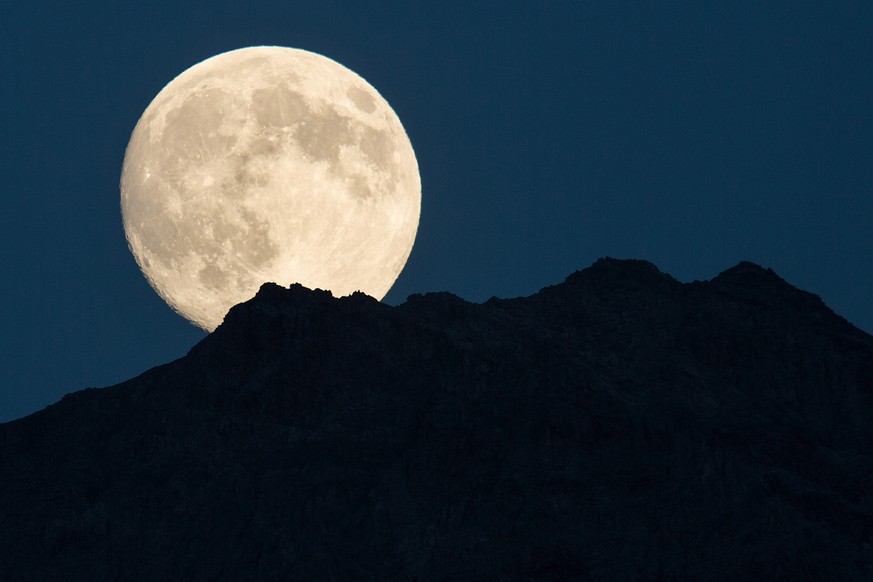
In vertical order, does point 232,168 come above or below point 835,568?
above

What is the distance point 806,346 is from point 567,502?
15229 mm

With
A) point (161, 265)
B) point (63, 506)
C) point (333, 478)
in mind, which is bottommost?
point (63, 506)

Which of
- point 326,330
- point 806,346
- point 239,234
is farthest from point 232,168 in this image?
point 806,346

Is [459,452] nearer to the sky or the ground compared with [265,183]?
nearer to the ground

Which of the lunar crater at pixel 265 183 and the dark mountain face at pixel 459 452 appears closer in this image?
the dark mountain face at pixel 459 452

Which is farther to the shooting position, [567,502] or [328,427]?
[328,427]

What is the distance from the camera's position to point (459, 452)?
53281mm

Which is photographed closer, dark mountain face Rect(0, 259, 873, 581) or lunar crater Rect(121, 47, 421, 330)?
dark mountain face Rect(0, 259, 873, 581)

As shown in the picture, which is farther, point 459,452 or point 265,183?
point 265,183

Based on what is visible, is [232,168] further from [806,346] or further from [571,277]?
[806,346]

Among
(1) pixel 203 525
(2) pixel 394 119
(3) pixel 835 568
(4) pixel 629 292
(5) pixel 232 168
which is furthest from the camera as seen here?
(4) pixel 629 292

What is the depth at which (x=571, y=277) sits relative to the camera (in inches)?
2630

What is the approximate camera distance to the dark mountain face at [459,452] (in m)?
50.2

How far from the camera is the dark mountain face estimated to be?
50.2m
